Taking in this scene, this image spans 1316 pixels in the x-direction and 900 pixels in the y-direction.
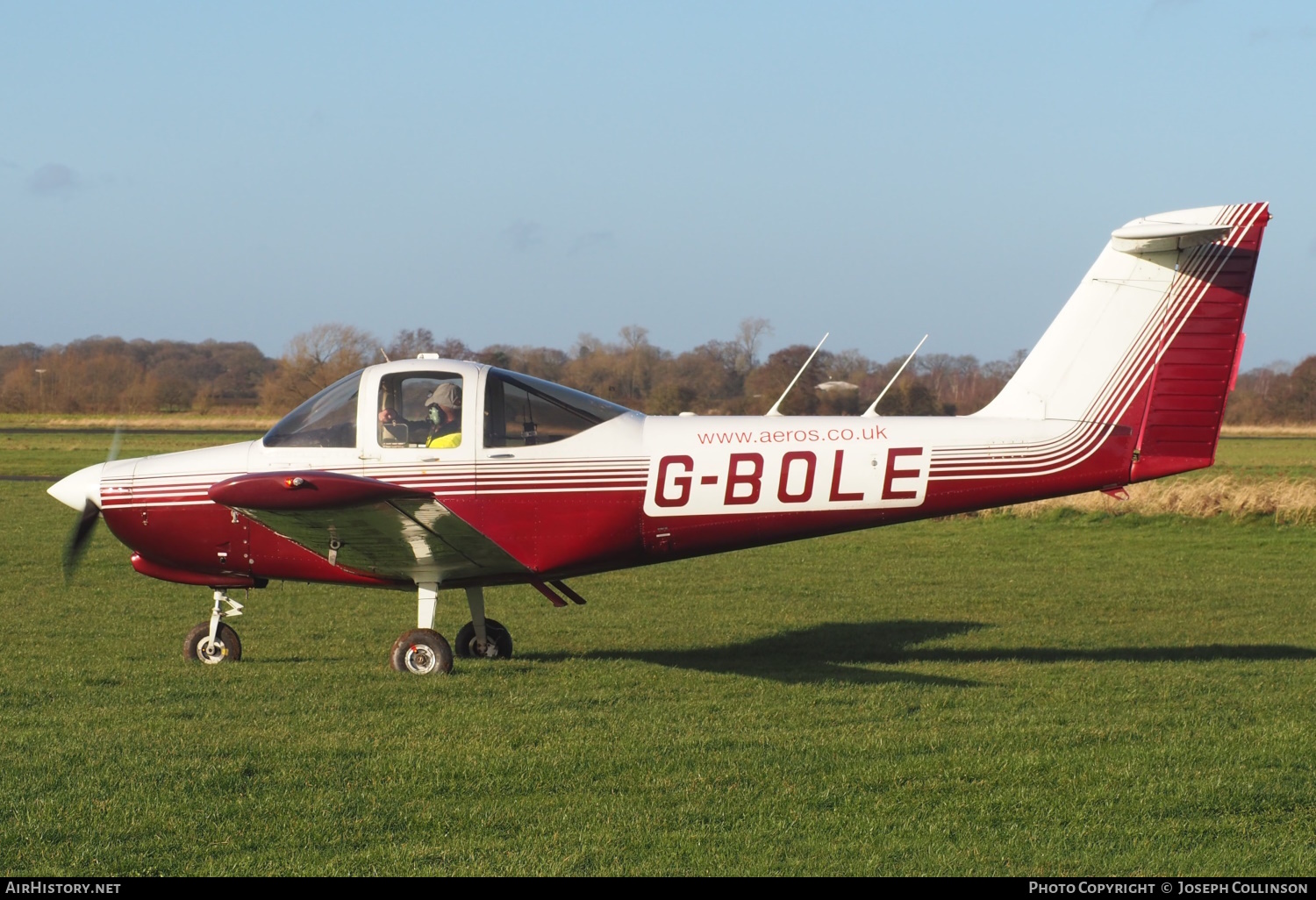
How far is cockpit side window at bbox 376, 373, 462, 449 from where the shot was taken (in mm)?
8422

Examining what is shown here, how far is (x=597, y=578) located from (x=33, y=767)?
9.24m

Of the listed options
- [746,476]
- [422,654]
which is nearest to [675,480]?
[746,476]

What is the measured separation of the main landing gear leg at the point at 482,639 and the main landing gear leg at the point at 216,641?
1626 mm

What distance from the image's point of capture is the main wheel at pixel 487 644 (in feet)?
31.2

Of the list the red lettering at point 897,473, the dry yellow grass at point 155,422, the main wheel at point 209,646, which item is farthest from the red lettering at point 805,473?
the dry yellow grass at point 155,422

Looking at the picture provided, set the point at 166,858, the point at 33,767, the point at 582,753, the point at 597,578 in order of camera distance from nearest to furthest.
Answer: the point at 166,858 < the point at 33,767 < the point at 582,753 < the point at 597,578

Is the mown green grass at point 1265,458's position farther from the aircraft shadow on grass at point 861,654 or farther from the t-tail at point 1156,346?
the t-tail at point 1156,346

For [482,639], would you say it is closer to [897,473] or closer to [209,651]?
[209,651]

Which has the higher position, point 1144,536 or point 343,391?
point 343,391

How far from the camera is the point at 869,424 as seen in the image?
865 centimetres

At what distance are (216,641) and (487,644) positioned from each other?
193cm
